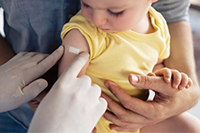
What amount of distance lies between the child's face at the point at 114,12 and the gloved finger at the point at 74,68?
0.12 metres

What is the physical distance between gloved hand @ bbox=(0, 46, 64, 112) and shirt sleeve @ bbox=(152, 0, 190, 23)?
0.69 meters

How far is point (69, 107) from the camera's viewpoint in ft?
1.47

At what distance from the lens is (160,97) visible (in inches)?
30.0

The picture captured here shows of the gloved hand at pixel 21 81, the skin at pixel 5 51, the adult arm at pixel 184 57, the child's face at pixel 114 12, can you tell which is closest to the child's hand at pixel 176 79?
the adult arm at pixel 184 57

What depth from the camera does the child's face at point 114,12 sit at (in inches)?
18.8

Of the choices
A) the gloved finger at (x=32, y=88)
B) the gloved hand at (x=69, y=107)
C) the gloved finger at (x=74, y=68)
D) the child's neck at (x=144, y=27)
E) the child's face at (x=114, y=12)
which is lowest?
the gloved finger at (x=32, y=88)

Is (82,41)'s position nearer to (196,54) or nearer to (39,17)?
(39,17)

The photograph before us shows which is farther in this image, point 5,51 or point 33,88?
point 5,51

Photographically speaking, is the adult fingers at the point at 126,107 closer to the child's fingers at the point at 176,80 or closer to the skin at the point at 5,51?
the child's fingers at the point at 176,80

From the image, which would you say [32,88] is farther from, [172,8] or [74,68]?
[172,8]

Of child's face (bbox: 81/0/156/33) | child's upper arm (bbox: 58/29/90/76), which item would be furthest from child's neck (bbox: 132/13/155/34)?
child's upper arm (bbox: 58/29/90/76)

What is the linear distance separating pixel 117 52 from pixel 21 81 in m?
0.37

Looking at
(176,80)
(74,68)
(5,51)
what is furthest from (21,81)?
Result: (176,80)

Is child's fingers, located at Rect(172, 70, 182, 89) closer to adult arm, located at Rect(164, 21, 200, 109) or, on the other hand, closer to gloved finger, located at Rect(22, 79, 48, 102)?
adult arm, located at Rect(164, 21, 200, 109)
